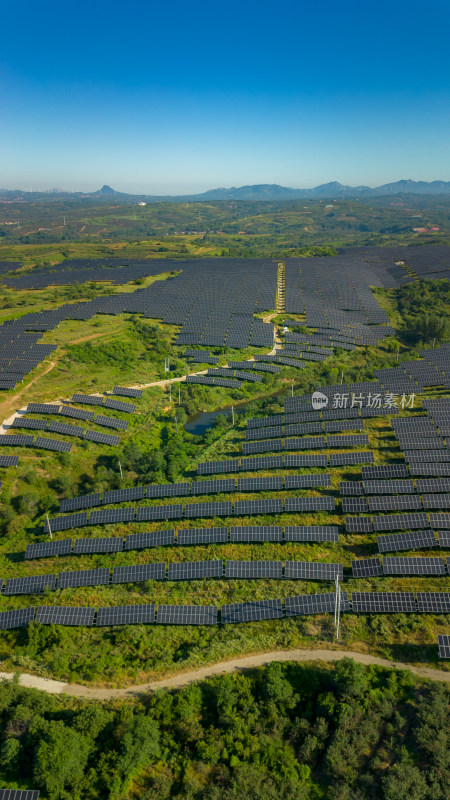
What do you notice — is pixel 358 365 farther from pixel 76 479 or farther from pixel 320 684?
pixel 320 684

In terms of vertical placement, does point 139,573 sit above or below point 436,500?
below

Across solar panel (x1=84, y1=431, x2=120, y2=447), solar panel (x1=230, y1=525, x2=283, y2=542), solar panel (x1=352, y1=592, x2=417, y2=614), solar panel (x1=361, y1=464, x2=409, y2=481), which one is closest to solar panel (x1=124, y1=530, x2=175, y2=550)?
solar panel (x1=230, y1=525, x2=283, y2=542)

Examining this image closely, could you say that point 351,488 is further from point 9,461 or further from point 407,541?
point 9,461

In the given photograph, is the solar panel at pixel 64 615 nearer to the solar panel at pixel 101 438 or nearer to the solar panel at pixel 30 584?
the solar panel at pixel 30 584

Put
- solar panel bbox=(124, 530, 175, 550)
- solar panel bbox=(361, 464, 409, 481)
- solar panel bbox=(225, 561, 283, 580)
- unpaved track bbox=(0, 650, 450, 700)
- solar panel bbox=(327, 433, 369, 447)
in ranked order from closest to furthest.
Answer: unpaved track bbox=(0, 650, 450, 700) < solar panel bbox=(225, 561, 283, 580) < solar panel bbox=(124, 530, 175, 550) < solar panel bbox=(361, 464, 409, 481) < solar panel bbox=(327, 433, 369, 447)

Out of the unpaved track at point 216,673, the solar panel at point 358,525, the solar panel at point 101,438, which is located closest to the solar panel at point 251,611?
the unpaved track at point 216,673

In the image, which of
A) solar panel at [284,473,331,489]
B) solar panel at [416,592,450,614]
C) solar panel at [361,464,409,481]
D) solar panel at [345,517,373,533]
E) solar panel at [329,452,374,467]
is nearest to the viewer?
solar panel at [416,592,450,614]

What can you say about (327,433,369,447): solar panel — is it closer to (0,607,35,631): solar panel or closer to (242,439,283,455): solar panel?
(242,439,283,455): solar panel

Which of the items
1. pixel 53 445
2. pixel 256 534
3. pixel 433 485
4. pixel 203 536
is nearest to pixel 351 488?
pixel 433 485
